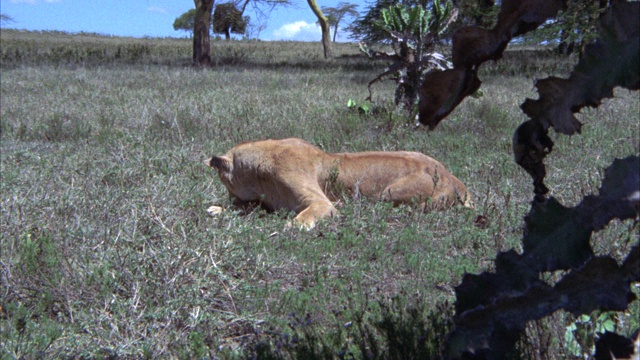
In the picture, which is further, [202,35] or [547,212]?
[202,35]

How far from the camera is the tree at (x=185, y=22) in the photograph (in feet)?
307

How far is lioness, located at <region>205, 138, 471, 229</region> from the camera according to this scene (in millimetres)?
5578

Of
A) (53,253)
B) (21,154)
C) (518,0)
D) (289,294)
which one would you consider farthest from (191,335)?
(21,154)

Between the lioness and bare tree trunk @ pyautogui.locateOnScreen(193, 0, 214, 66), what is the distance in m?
20.0

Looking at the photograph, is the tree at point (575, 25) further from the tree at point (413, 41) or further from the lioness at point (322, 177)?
the lioness at point (322, 177)

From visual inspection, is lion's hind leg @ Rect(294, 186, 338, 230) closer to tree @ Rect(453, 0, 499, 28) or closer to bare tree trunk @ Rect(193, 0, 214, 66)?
tree @ Rect(453, 0, 499, 28)

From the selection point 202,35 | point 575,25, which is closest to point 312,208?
point 575,25

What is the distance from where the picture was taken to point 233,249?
14.1ft

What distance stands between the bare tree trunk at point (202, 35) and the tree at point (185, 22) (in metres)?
68.4

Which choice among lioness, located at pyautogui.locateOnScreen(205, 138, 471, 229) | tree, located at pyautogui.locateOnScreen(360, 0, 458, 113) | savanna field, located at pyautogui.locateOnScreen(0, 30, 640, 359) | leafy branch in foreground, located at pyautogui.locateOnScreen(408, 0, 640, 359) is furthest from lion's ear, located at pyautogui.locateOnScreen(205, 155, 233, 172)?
tree, located at pyautogui.locateOnScreen(360, 0, 458, 113)

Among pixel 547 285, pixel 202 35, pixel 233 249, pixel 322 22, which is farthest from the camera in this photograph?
pixel 322 22

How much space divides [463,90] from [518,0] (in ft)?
1.22

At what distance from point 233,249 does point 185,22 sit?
3792 inches

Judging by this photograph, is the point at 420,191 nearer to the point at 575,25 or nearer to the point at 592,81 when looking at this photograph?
the point at 592,81
